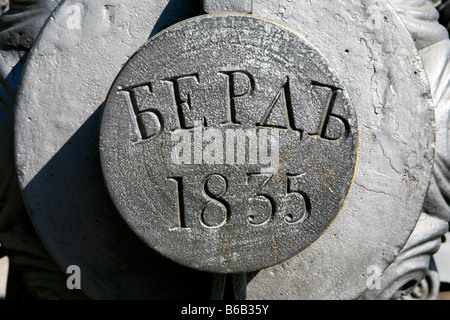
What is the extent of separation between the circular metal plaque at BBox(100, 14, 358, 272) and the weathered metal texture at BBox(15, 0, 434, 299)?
158 mm

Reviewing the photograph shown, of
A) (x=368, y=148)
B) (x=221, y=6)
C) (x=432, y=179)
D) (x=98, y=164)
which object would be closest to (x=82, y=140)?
(x=98, y=164)

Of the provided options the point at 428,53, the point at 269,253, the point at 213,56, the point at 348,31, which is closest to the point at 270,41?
the point at 213,56

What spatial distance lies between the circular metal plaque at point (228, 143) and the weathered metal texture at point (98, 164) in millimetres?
158

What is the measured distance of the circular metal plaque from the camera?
4.61 ft

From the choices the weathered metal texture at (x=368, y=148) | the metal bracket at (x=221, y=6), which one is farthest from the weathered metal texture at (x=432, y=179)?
the metal bracket at (x=221, y=6)

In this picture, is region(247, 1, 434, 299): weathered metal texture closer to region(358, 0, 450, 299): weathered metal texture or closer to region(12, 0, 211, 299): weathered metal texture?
region(358, 0, 450, 299): weathered metal texture

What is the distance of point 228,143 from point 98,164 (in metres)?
0.37

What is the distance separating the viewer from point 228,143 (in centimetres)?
142

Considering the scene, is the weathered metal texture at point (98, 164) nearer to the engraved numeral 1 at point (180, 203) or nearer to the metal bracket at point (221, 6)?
the metal bracket at point (221, 6)

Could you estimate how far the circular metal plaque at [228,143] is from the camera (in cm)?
141

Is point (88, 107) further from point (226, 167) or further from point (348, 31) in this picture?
point (348, 31)

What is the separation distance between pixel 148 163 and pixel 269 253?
374 millimetres

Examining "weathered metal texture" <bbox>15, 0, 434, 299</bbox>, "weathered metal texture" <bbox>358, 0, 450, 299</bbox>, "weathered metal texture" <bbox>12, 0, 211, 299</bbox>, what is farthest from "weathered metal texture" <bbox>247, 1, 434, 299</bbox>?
"weathered metal texture" <bbox>12, 0, 211, 299</bbox>

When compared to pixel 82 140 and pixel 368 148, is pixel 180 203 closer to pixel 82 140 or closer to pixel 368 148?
pixel 82 140
